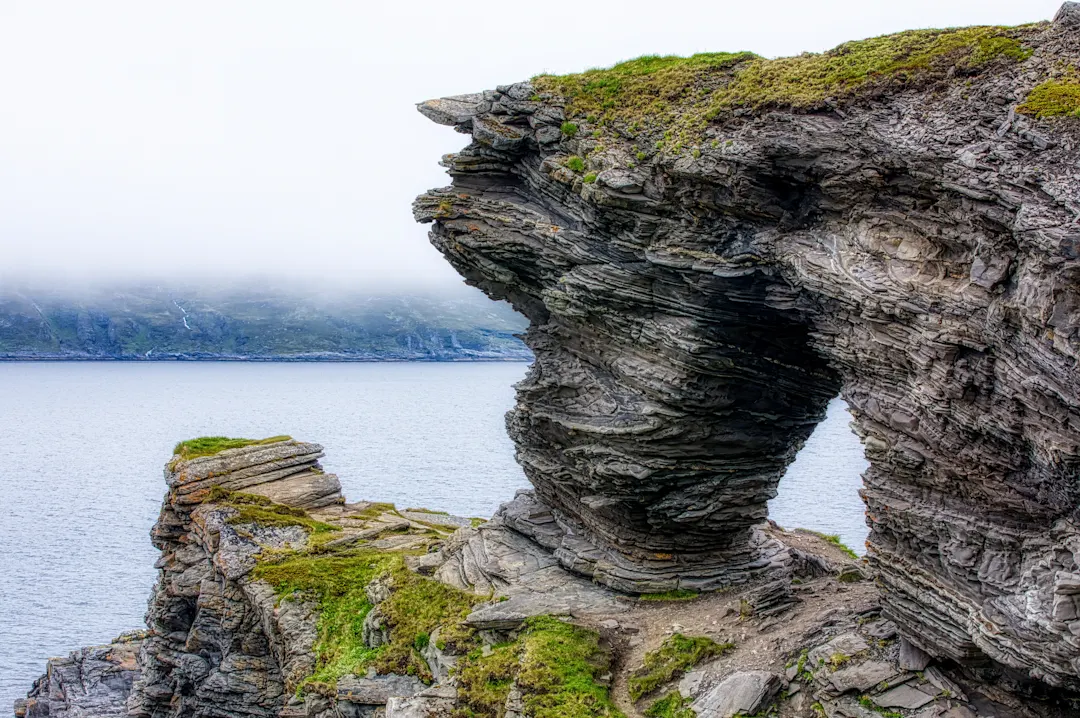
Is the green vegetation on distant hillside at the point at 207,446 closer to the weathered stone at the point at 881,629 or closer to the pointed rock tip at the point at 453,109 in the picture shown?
the pointed rock tip at the point at 453,109

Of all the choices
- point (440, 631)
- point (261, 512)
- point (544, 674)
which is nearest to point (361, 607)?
point (440, 631)

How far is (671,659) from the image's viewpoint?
3036cm

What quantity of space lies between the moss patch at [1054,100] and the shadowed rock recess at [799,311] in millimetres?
138

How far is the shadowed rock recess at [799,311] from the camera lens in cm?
2131

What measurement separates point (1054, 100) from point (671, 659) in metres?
19.8

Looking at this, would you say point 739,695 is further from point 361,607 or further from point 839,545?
point 361,607

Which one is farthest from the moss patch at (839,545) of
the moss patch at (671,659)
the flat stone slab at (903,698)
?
the flat stone slab at (903,698)

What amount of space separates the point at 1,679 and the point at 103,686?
33.6 feet

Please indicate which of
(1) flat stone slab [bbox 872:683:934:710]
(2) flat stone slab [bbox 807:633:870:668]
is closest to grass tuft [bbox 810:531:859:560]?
(2) flat stone slab [bbox 807:633:870:668]

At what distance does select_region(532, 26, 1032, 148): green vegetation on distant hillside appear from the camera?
2422 cm

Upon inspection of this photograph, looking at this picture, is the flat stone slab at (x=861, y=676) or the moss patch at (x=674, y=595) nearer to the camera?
the flat stone slab at (x=861, y=676)

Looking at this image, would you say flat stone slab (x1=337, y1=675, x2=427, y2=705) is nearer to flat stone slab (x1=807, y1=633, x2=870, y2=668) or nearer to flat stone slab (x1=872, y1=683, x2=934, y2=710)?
flat stone slab (x1=807, y1=633, x2=870, y2=668)

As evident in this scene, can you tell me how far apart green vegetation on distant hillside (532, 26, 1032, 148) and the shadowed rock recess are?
12cm

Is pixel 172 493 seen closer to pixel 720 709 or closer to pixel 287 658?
pixel 287 658
